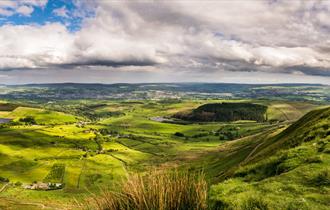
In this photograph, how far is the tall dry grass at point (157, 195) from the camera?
1335cm

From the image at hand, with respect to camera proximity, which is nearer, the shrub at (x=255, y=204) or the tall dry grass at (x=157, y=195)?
the tall dry grass at (x=157, y=195)

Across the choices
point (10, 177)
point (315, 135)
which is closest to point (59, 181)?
point (10, 177)

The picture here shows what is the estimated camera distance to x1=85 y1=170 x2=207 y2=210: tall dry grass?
13352mm

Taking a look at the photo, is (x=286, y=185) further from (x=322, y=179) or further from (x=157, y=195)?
(x=157, y=195)

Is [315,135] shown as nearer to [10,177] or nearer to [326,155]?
[326,155]

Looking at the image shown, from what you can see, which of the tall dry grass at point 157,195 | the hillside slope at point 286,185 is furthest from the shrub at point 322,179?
the tall dry grass at point 157,195

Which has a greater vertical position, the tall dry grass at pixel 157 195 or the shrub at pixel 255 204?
the tall dry grass at pixel 157 195

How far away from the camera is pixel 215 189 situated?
22.3 meters

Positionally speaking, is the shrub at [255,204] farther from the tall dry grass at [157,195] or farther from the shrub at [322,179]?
the shrub at [322,179]

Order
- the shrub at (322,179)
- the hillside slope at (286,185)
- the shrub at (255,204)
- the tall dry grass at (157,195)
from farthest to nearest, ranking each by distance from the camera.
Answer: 1. the shrub at (322,179)
2. the hillside slope at (286,185)
3. the shrub at (255,204)
4. the tall dry grass at (157,195)

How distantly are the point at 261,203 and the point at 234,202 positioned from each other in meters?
1.60

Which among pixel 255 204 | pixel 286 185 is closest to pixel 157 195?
pixel 255 204

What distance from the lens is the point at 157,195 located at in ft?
43.8

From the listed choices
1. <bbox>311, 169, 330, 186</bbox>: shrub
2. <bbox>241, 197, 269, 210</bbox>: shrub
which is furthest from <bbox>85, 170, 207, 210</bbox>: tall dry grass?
<bbox>311, 169, 330, 186</bbox>: shrub
